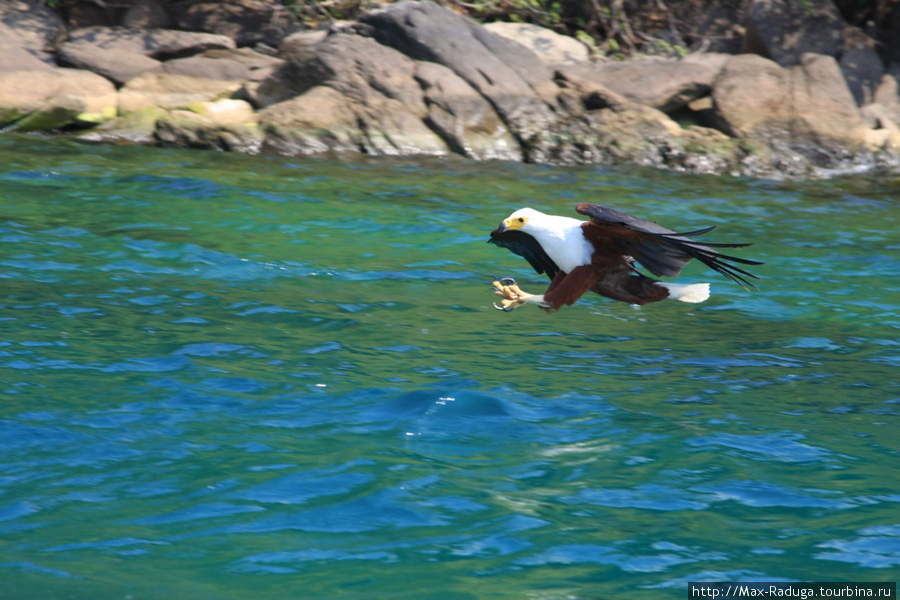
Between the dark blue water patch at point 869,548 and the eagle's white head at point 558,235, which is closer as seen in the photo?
the dark blue water patch at point 869,548

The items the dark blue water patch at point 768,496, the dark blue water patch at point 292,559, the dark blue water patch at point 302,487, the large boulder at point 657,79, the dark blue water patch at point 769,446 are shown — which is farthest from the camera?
the large boulder at point 657,79

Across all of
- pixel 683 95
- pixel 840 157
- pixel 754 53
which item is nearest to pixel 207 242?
pixel 683 95

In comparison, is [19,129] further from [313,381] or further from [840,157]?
[840,157]

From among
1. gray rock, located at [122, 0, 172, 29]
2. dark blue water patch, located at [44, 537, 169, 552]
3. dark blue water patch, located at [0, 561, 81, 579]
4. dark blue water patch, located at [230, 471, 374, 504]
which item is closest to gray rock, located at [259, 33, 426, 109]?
gray rock, located at [122, 0, 172, 29]

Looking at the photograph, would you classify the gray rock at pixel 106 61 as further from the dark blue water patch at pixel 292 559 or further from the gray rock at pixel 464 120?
the dark blue water patch at pixel 292 559

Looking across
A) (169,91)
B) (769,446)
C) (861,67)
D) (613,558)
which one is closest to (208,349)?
(613,558)

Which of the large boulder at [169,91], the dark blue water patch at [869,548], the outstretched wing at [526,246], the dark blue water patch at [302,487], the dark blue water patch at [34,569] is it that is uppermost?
the outstretched wing at [526,246]

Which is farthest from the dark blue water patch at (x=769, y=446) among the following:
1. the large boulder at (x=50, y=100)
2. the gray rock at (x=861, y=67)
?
the gray rock at (x=861, y=67)

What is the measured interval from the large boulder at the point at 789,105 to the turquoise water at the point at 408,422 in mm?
5188

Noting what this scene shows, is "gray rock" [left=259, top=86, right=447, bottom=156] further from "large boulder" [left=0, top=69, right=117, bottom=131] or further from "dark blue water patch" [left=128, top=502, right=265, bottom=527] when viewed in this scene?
"dark blue water patch" [left=128, top=502, right=265, bottom=527]

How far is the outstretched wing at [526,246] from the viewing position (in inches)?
194

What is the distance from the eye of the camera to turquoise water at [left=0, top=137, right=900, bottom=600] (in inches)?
136

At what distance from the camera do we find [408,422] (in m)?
4.62

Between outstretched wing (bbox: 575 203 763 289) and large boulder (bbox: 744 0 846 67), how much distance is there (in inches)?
497
